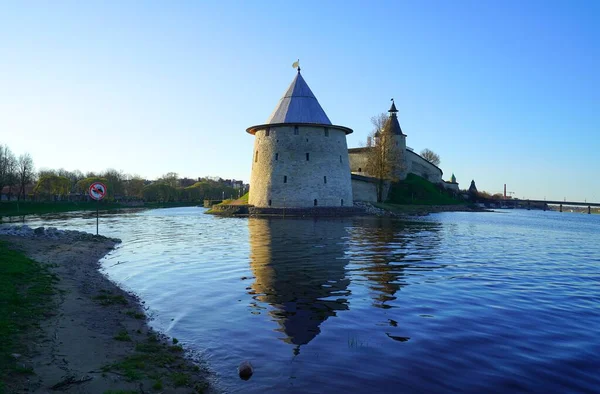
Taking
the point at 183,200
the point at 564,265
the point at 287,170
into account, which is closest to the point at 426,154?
the point at 183,200

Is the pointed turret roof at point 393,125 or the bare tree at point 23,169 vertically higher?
the pointed turret roof at point 393,125

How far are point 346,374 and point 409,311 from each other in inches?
122

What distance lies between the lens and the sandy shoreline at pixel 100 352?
4258mm

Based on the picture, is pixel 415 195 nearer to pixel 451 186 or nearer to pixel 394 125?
pixel 394 125

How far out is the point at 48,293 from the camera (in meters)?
7.59

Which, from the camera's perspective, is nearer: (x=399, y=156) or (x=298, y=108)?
(x=298, y=108)

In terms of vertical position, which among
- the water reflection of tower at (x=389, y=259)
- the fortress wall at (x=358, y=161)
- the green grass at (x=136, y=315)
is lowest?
the green grass at (x=136, y=315)

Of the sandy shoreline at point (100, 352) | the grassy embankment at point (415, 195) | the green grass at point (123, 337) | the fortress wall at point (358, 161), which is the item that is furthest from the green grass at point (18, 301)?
the fortress wall at point (358, 161)

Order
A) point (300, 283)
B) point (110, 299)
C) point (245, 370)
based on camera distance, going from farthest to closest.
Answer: point (300, 283)
point (110, 299)
point (245, 370)

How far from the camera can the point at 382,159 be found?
5662cm

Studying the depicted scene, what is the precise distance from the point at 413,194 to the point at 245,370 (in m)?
63.1

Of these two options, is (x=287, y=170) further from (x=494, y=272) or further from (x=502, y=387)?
(x=502, y=387)

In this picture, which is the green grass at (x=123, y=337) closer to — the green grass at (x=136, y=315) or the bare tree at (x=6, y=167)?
the green grass at (x=136, y=315)

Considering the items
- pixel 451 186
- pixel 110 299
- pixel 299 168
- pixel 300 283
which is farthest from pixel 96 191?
pixel 451 186
